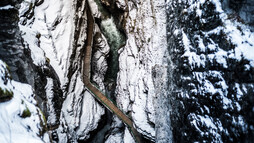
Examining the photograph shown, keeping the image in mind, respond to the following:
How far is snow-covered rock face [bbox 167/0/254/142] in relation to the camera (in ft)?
4.90

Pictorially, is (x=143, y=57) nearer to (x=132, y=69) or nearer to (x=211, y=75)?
(x=132, y=69)

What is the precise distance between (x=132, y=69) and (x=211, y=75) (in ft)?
11.1

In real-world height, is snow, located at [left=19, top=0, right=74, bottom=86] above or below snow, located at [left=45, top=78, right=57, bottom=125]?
above

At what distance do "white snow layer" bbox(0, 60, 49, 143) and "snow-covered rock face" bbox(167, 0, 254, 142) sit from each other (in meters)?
1.96

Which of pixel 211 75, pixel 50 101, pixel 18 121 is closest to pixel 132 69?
pixel 50 101

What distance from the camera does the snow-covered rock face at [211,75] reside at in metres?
1.49

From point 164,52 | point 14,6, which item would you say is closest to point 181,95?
point 164,52

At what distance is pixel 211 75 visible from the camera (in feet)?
6.09

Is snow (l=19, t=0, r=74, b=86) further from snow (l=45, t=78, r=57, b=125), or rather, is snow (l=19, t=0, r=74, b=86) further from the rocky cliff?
snow (l=45, t=78, r=57, b=125)

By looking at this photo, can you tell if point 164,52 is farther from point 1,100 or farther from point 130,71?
point 1,100

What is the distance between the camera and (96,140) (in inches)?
217

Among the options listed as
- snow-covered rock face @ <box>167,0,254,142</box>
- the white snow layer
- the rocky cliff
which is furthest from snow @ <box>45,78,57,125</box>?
snow-covered rock face @ <box>167,0,254,142</box>

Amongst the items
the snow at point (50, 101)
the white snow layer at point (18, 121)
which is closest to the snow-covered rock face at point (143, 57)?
the snow at point (50, 101)

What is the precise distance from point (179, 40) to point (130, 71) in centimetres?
278
